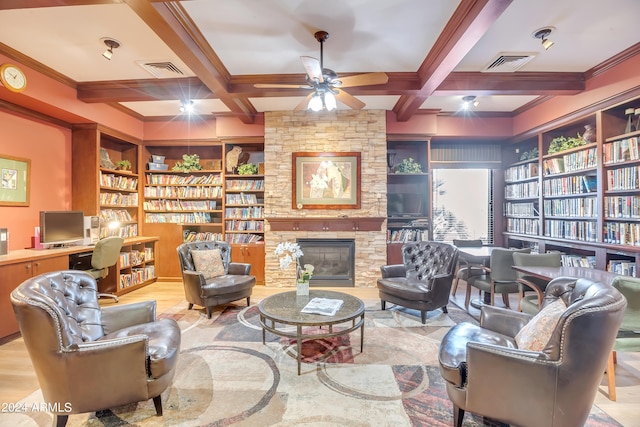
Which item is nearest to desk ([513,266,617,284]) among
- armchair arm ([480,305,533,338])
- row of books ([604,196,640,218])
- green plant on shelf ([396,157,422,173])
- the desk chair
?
armchair arm ([480,305,533,338])

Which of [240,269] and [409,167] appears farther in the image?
[409,167]

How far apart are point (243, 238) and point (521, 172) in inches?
200

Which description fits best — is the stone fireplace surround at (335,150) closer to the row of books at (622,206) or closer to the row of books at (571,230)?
the row of books at (571,230)

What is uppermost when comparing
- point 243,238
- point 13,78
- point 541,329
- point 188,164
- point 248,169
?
point 13,78

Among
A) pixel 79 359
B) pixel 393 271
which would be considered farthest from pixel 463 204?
pixel 79 359

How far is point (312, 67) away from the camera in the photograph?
259cm

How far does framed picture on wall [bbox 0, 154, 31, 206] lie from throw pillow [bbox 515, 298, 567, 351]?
17.9 ft

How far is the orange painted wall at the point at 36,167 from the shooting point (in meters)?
3.66

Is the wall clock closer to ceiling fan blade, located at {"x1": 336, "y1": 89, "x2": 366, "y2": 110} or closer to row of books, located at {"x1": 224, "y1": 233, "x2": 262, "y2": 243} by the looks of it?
row of books, located at {"x1": 224, "y1": 233, "x2": 262, "y2": 243}

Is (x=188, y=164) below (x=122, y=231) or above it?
above

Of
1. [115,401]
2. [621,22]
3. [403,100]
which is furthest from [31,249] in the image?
[621,22]

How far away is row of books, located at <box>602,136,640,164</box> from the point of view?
328cm

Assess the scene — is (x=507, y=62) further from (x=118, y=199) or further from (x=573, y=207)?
(x=118, y=199)

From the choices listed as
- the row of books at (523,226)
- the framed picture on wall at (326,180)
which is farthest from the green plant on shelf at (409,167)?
the row of books at (523,226)
